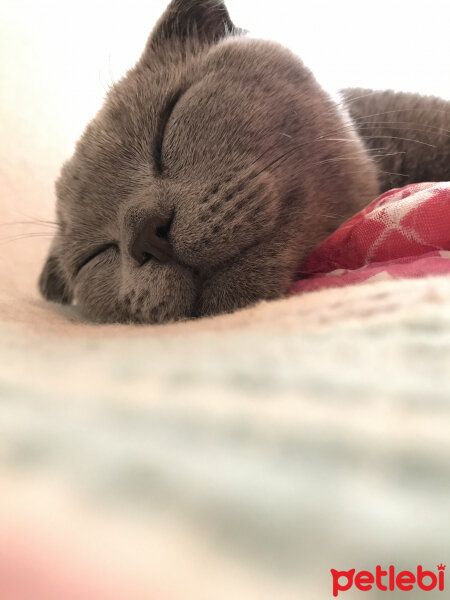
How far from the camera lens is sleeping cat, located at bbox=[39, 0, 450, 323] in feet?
2.28

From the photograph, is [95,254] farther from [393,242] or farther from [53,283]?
[393,242]

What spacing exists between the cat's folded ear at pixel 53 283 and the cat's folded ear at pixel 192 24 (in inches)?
19.8

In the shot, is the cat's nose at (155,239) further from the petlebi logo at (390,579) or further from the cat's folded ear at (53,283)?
the petlebi logo at (390,579)

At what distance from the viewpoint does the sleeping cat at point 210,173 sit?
69 centimetres

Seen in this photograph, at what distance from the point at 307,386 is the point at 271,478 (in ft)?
0.29

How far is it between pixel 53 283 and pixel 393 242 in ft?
2.72

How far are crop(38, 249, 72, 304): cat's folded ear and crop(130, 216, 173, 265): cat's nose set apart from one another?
1.42 feet

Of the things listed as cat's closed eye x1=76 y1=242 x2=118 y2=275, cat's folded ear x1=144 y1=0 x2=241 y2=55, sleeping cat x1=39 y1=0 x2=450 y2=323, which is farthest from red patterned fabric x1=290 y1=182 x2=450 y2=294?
cat's folded ear x1=144 y1=0 x2=241 y2=55

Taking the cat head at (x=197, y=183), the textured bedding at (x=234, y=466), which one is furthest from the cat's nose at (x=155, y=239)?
the textured bedding at (x=234, y=466)

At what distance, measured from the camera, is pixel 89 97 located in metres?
1.99

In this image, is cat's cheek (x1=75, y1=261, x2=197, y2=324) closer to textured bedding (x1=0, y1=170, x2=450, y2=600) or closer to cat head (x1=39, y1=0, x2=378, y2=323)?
cat head (x1=39, y1=0, x2=378, y2=323)

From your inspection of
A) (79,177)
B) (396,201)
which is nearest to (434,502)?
(396,201)

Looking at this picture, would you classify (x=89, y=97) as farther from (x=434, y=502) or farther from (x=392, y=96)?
(x=434, y=502)

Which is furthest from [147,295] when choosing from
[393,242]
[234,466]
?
[234,466]
